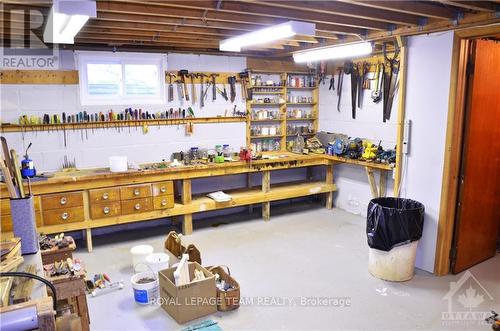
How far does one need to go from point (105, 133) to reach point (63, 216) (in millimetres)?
1326

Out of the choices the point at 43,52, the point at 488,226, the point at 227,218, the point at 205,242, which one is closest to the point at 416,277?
the point at 488,226

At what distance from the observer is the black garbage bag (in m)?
3.79

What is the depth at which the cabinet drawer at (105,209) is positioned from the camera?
4719mm

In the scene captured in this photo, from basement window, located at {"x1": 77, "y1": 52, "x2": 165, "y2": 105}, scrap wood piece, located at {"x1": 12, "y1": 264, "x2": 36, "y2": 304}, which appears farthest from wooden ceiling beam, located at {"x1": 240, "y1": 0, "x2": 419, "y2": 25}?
basement window, located at {"x1": 77, "y1": 52, "x2": 165, "y2": 105}

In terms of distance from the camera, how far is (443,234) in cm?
397

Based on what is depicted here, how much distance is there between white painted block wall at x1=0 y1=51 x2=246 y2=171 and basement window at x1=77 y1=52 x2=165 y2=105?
107mm

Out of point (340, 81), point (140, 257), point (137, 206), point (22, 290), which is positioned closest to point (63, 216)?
point (137, 206)

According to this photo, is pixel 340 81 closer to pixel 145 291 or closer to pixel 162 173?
pixel 162 173

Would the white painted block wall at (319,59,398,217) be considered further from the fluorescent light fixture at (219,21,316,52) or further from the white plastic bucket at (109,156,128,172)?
the white plastic bucket at (109,156,128,172)

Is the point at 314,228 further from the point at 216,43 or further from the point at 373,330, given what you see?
the point at 216,43

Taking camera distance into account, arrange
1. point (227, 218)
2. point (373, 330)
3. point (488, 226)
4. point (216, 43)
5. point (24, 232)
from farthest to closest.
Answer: point (227, 218) → point (216, 43) → point (488, 226) → point (373, 330) → point (24, 232)

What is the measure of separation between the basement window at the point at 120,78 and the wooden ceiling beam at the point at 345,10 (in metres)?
2.81

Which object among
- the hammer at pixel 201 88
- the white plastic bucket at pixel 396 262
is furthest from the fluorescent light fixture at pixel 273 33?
the white plastic bucket at pixel 396 262

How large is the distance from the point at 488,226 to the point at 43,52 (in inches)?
228
